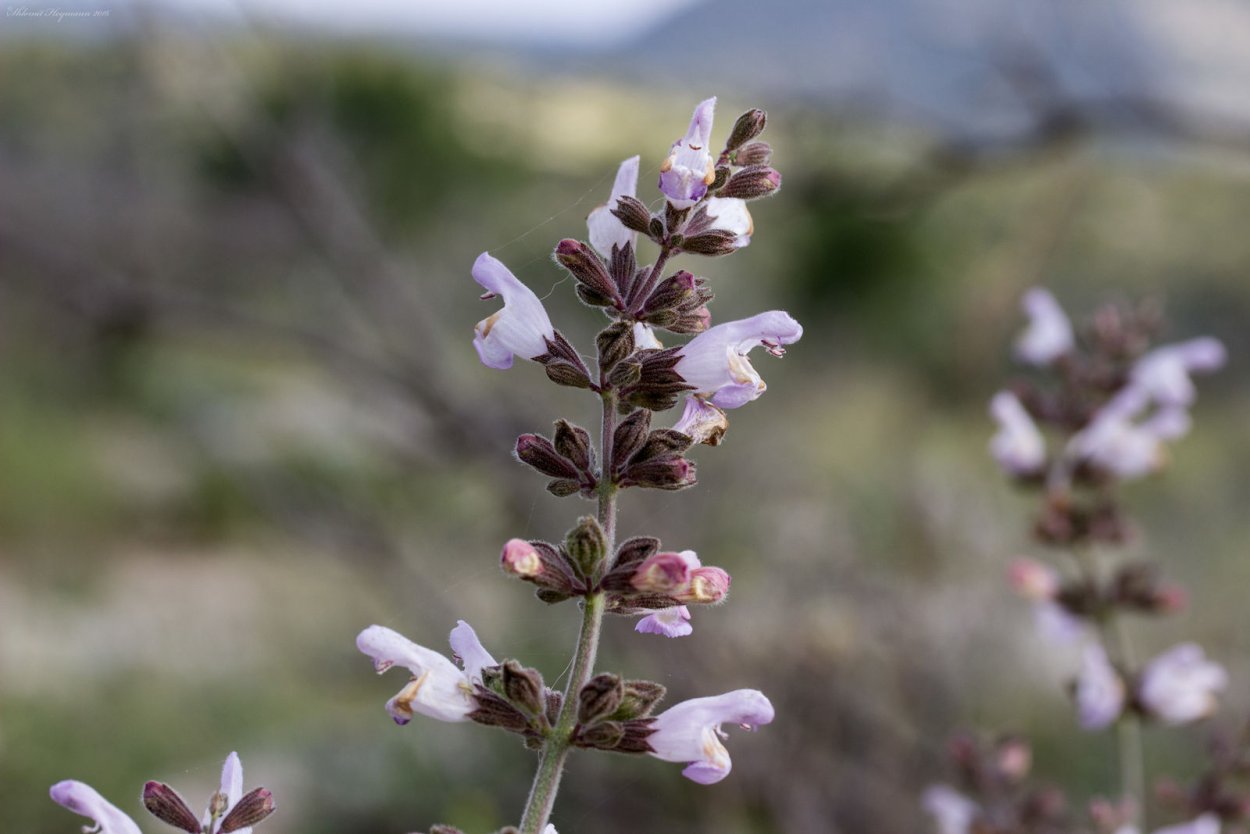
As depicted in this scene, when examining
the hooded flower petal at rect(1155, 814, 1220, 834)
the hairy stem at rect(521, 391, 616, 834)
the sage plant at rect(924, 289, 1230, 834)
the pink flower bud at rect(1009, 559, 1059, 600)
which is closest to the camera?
the hairy stem at rect(521, 391, 616, 834)

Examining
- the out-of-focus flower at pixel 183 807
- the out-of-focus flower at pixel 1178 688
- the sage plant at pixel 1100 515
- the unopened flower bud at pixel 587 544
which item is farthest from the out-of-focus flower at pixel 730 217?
the out-of-focus flower at pixel 1178 688

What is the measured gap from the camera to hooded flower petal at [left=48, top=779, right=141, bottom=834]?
789mm

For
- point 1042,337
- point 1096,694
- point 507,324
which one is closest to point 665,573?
point 507,324

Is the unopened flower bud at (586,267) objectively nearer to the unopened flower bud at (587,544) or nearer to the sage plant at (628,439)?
the sage plant at (628,439)

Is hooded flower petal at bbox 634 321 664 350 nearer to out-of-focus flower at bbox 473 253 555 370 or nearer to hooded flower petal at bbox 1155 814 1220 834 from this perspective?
out-of-focus flower at bbox 473 253 555 370

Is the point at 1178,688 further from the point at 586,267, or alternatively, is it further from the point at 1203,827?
the point at 586,267

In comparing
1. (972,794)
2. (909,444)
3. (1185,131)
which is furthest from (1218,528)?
(972,794)

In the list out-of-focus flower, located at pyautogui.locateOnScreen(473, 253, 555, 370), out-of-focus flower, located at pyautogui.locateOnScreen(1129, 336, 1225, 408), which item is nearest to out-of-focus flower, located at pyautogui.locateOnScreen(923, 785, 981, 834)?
out-of-focus flower, located at pyautogui.locateOnScreen(1129, 336, 1225, 408)

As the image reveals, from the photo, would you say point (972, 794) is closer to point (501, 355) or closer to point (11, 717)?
point (501, 355)

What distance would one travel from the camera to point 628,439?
35.6 inches

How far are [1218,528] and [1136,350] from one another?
8426 millimetres

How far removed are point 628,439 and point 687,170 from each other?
0.21m

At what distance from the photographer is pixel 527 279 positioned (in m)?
6.09

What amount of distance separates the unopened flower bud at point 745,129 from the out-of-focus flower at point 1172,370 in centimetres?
119
